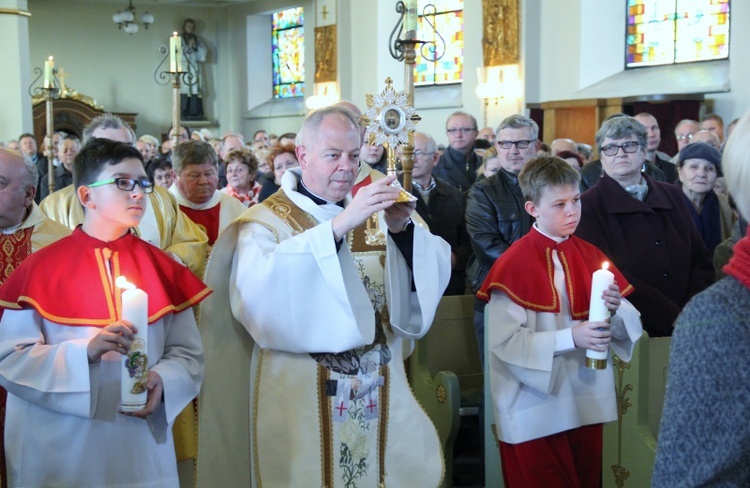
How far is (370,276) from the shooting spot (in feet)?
11.2

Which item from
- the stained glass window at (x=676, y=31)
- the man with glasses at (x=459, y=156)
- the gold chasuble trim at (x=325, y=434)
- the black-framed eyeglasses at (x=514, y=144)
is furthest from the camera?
the stained glass window at (x=676, y=31)

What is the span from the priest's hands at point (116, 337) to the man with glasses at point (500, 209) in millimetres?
2433

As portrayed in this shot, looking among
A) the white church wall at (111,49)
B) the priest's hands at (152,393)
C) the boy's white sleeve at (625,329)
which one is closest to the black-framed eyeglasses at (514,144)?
the boy's white sleeve at (625,329)

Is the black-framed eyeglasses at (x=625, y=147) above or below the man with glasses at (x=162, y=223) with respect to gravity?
above

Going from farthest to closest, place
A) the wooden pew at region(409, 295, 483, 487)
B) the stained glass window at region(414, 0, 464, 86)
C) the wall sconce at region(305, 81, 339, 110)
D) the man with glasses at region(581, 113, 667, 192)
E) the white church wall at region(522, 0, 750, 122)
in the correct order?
1. the wall sconce at region(305, 81, 339, 110)
2. the stained glass window at region(414, 0, 464, 86)
3. the white church wall at region(522, 0, 750, 122)
4. the man with glasses at region(581, 113, 667, 192)
5. the wooden pew at region(409, 295, 483, 487)

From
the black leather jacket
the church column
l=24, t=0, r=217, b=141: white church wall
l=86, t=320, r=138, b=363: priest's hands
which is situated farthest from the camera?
l=24, t=0, r=217, b=141: white church wall

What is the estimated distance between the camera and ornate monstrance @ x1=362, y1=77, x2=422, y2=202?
10.1 ft

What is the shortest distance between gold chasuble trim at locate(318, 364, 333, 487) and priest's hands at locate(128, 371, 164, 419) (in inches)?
25.9

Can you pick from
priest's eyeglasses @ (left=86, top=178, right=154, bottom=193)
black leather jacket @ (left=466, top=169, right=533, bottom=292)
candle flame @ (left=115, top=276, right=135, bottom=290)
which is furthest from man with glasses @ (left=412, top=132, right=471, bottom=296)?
candle flame @ (left=115, top=276, right=135, bottom=290)

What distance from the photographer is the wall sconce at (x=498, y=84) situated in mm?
14758

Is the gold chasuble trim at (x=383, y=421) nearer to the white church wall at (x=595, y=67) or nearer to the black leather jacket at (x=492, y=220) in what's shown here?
the black leather jacket at (x=492, y=220)

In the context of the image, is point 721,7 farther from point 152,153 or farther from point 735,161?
point 735,161

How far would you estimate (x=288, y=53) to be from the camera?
830 inches

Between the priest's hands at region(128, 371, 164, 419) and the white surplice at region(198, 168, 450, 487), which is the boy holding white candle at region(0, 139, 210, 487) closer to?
the priest's hands at region(128, 371, 164, 419)
